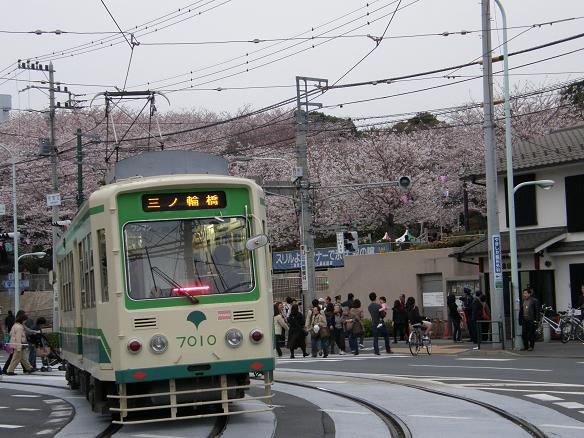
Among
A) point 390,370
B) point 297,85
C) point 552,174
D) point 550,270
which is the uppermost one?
point 297,85

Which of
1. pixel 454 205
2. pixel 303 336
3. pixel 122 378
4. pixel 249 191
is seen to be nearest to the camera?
pixel 122 378

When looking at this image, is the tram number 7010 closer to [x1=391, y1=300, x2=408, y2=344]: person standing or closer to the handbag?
the handbag

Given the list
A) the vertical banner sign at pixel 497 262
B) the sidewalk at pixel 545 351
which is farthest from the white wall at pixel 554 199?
the vertical banner sign at pixel 497 262

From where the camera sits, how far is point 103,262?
1275 cm

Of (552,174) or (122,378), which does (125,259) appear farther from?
(552,174)

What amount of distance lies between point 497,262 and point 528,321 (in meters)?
1.76

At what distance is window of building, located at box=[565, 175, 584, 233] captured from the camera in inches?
1200

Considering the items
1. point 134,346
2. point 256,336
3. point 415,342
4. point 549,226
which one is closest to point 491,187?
point 415,342

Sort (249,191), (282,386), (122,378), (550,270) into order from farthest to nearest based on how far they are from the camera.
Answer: (550,270), (282,386), (249,191), (122,378)

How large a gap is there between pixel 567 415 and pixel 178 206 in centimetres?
581

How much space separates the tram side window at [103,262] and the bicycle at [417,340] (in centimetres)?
1539

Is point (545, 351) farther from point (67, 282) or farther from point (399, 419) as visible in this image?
point (399, 419)

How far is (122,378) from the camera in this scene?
39.5ft

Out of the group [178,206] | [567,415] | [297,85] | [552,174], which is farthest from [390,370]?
[297,85]
